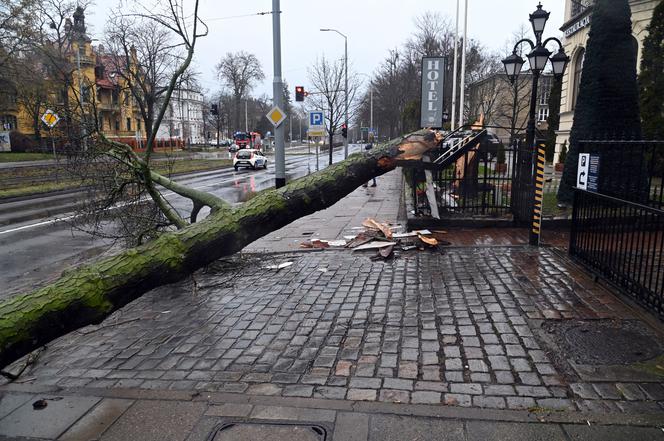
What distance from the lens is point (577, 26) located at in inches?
954

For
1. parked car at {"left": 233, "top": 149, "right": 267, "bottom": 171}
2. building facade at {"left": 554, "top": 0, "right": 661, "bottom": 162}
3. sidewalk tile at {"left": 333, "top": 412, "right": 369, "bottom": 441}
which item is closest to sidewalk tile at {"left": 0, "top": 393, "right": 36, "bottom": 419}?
sidewalk tile at {"left": 333, "top": 412, "right": 369, "bottom": 441}

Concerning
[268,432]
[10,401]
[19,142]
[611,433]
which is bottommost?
[10,401]

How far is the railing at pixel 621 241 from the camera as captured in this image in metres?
4.78


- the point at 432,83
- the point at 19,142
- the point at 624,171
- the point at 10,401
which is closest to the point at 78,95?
the point at 10,401

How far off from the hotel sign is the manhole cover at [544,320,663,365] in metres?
22.9

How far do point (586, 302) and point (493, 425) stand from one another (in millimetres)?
2784

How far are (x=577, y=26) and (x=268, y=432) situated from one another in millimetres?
27030

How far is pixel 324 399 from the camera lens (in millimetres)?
3568

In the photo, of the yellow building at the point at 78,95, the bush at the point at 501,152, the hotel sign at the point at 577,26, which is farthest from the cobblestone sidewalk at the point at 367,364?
the hotel sign at the point at 577,26

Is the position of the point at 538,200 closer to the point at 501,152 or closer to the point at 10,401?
the point at 501,152

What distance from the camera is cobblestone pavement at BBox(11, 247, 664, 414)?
11.9 ft

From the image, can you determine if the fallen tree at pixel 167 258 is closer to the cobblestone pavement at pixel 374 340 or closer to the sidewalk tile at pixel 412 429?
the cobblestone pavement at pixel 374 340

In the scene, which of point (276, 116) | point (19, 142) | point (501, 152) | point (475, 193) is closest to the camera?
point (475, 193)

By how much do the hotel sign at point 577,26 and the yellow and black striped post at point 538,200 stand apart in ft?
62.1
